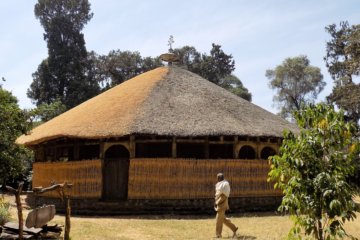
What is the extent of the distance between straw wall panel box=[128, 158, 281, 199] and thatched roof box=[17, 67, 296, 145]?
3.63 feet

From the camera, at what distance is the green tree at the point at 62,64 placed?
1553 inches

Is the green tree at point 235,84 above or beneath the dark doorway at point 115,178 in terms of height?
above

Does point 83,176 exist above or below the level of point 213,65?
below

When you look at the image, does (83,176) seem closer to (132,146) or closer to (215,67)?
(132,146)

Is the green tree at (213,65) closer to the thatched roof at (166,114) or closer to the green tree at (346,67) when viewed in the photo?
the green tree at (346,67)

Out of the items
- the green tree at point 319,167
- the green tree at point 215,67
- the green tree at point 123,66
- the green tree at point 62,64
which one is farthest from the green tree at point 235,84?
the green tree at point 319,167

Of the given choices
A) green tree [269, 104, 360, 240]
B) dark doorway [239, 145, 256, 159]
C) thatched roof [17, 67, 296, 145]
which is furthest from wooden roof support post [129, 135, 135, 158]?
green tree [269, 104, 360, 240]

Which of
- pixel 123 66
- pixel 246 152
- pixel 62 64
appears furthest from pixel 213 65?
pixel 246 152

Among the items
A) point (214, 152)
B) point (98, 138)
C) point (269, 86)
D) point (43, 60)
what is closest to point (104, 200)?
point (98, 138)

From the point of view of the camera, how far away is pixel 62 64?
4000cm

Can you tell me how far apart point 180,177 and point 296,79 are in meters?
34.0

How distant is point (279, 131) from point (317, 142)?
11731mm

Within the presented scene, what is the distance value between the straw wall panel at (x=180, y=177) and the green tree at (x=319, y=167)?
31.3 feet

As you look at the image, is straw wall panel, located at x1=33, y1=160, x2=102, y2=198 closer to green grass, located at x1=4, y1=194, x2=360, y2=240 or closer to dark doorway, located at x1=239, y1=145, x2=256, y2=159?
green grass, located at x1=4, y1=194, x2=360, y2=240
